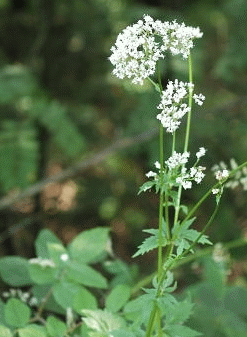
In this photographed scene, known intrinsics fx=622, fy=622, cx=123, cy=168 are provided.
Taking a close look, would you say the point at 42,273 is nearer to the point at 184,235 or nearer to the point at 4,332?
the point at 4,332

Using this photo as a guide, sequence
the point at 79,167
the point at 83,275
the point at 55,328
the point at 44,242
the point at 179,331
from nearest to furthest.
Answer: the point at 179,331, the point at 55,328, the point at 83,275, the point at 44,242, the point at 79,167

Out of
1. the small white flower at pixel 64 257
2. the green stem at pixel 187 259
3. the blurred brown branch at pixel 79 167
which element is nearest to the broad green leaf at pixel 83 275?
the small white flower at pixel 64 257

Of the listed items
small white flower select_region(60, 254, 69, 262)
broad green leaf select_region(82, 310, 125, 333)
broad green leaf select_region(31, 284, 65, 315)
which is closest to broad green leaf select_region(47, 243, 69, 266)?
small white flower select_region(60, 254, 69, 262)

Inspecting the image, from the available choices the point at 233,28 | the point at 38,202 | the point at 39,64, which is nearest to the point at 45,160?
the point at 38,202

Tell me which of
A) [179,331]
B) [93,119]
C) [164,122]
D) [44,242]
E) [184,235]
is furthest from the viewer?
[93,119]

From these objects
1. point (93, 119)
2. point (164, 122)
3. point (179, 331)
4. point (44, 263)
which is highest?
point (93, 119)

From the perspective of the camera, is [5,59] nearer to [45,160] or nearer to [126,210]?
[45,160]

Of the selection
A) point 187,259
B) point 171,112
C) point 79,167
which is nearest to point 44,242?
point 187,259

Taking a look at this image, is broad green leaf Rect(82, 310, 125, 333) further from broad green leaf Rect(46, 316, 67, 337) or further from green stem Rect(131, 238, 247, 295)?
green stem Rect(131, 238, 247, 295)
